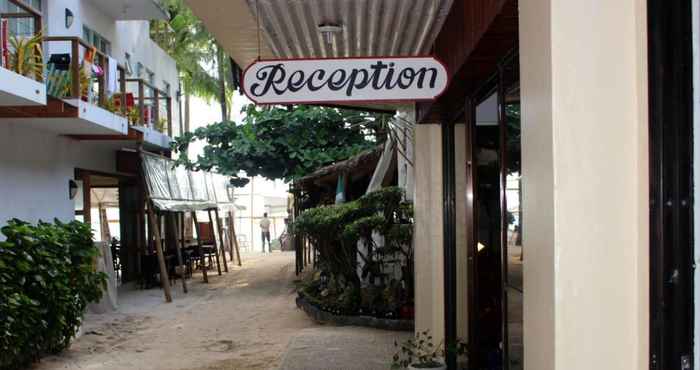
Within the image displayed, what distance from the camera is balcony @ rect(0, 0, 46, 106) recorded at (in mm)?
9281

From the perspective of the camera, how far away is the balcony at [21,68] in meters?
9.28

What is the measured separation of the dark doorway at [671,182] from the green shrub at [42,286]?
671 centimetres

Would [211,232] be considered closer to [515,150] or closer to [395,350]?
[395,350]

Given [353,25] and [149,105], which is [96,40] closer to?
[149,105]

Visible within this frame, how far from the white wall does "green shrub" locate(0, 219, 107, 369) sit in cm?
257

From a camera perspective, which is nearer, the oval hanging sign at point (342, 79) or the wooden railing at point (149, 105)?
the oval hanging sign at point (342, 79)

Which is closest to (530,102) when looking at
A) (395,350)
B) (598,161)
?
(598,161)

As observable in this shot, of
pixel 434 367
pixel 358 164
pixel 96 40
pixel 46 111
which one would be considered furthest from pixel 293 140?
pixel 434 367

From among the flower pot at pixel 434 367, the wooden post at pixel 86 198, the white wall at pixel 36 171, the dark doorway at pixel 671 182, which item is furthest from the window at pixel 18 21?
the dark doorway at pixel 671 182

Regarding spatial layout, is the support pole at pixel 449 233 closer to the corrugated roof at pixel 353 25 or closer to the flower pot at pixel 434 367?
Result: the flower pot at pixel 434 367

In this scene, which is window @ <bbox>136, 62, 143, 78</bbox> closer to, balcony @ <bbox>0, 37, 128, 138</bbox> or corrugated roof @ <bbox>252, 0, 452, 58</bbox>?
balcony @ <bbox>0, 37, 128, 138</bbox>

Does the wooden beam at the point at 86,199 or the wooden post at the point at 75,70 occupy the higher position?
the wooden post at the point at 75,70

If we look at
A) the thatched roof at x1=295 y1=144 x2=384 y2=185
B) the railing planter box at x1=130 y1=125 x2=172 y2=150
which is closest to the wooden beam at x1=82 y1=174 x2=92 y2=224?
the railing planter box at x1=130 y1=125 x2=172 y2=150

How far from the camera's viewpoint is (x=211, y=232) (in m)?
22.5
